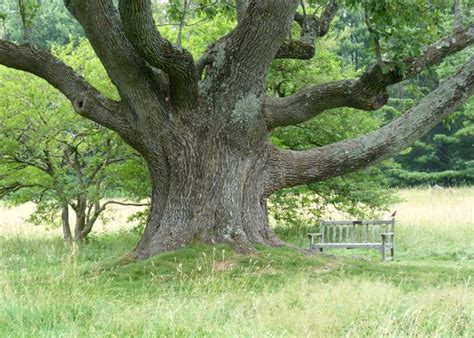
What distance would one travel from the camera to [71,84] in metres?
10.7

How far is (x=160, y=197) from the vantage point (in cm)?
1082

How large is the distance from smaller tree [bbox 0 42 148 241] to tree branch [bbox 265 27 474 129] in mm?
5405

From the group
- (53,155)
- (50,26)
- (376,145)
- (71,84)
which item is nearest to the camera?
(71,84)

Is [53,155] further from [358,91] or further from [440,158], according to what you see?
[440,158]

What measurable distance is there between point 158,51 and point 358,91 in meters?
3.45

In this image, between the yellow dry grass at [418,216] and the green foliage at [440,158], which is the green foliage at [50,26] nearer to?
the green foliage at [440,158]

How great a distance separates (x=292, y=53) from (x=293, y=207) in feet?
21.2

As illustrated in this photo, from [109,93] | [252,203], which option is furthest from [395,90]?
[252,203]

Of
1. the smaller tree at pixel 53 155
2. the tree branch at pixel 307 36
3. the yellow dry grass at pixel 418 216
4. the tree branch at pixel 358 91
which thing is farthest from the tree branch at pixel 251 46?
the yellow dry grass at pixel 418 216

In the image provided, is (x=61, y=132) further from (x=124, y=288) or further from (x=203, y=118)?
(x=124, y=288)

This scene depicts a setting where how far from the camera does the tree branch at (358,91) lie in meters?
10.9

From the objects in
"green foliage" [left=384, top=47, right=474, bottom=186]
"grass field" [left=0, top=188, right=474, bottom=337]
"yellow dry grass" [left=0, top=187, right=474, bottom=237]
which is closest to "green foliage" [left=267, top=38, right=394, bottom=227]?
"yellow dry grass" [left=0, top=187, right=474, bottom=237]

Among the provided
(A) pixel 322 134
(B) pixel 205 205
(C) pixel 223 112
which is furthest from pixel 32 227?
(C) pixel 223 112

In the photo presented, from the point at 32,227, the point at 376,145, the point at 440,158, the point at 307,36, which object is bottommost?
the point at 32,227
